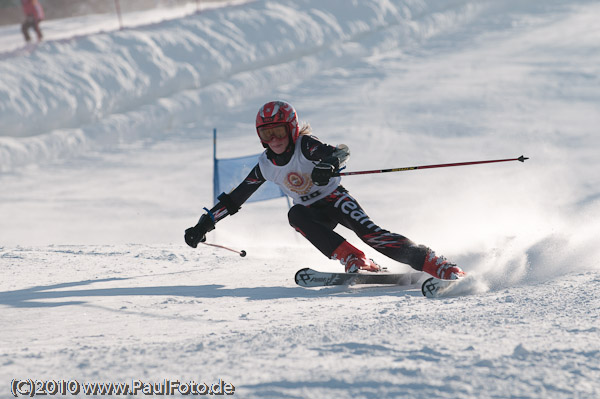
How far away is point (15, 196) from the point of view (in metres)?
10.1

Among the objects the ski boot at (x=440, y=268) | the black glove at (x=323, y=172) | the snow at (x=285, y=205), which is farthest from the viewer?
the black glove at (x=323, y=172)

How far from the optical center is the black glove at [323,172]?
14.5 ft

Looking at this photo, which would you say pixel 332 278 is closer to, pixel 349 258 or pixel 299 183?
pixel 349 258

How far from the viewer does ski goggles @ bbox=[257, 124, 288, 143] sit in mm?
4711

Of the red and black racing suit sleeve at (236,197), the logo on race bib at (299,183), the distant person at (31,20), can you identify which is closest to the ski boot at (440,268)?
the logo on race bib at (299,183)

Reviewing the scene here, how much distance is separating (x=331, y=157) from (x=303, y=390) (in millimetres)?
2334

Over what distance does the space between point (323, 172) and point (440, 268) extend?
0.87 m

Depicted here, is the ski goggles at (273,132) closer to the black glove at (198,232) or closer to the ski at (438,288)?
the black glove at (198,232)

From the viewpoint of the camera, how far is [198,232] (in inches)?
196

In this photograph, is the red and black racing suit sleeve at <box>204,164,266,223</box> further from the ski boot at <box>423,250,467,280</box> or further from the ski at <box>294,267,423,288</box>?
the ski boot at <box>423,250,467,280</box>

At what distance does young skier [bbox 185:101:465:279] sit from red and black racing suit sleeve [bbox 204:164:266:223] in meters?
0.10

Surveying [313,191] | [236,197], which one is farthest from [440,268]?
[236,197]

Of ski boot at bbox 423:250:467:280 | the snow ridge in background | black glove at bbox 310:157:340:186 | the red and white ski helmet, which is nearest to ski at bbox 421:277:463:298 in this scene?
ski boot at bbox 423:250:467:280

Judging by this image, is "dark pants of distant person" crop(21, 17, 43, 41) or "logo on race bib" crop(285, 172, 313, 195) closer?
"logo on race bib" crop(285, 172, 313, 195)
